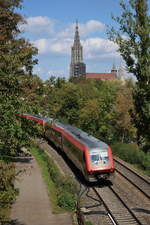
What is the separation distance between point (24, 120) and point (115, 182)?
13.9 m

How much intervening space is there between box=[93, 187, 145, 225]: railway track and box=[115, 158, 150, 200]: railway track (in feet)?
6.05

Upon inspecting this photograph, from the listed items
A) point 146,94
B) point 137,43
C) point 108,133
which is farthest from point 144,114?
point 108,133

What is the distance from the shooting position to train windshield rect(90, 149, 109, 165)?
20688mm

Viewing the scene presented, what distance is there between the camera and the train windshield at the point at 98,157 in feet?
67.9

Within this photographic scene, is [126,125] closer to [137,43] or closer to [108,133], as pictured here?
[108,133]

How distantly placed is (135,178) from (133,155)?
22.5 ft

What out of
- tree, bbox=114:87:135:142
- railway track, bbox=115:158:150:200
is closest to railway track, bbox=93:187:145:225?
railway track, bbox=115:158:150:200

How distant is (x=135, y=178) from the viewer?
74.9ft

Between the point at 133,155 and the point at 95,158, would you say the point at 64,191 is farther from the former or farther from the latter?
the point at 133,155

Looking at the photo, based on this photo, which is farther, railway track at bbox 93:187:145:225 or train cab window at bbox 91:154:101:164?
train cab window at bbox 91:154:101:164

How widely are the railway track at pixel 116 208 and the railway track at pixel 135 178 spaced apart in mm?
1845

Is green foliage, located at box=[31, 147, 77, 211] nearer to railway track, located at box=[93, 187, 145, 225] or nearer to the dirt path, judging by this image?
the dirt path

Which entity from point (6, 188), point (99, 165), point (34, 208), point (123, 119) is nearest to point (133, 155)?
point (99, 165)

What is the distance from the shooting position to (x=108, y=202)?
58.4ft
